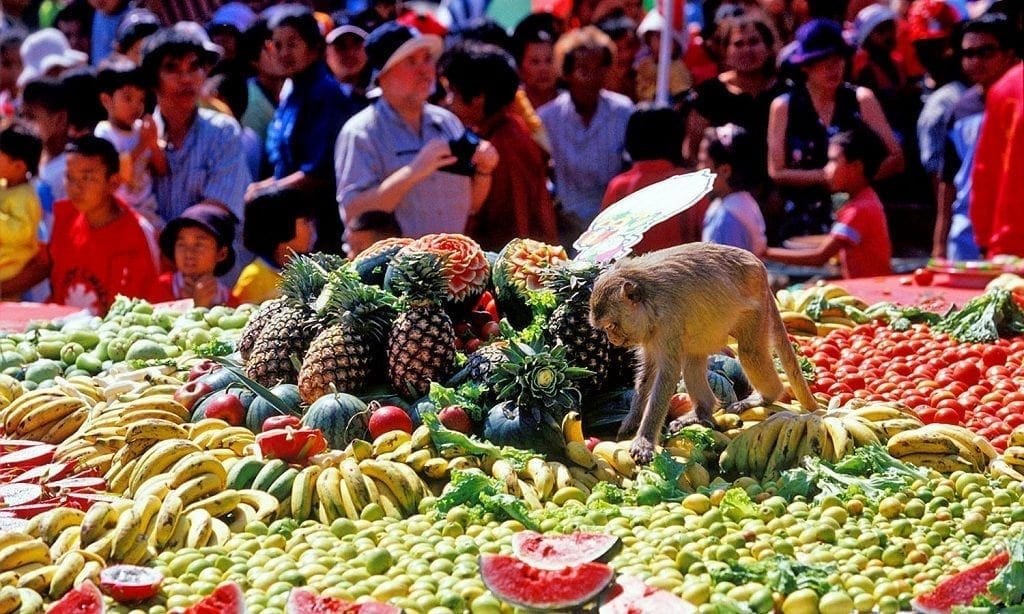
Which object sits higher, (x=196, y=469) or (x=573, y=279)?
(x=573, y=279)

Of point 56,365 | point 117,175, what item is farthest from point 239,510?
point 117,175

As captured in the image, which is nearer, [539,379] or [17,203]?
[539,379]

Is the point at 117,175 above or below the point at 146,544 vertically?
above

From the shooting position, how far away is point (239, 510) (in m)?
4.12

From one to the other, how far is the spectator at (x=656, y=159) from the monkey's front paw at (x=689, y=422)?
9.45ft

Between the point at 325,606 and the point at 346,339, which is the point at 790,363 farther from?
the point at 325,606

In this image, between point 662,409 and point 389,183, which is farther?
point 389,183

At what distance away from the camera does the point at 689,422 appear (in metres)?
4.73

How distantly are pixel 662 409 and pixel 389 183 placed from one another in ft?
9.97

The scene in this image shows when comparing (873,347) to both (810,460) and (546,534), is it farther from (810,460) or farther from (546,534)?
(546,534)

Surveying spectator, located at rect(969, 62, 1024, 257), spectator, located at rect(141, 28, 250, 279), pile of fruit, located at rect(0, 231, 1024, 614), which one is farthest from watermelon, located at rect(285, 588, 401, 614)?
spectator, located at rect(969, 62, 1024, 257)

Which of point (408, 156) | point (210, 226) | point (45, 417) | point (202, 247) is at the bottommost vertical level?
point (45, 417)

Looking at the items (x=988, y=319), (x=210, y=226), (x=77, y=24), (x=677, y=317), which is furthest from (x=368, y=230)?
(x=77, y=24)

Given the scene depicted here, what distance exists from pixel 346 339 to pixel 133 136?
13.3 feet
